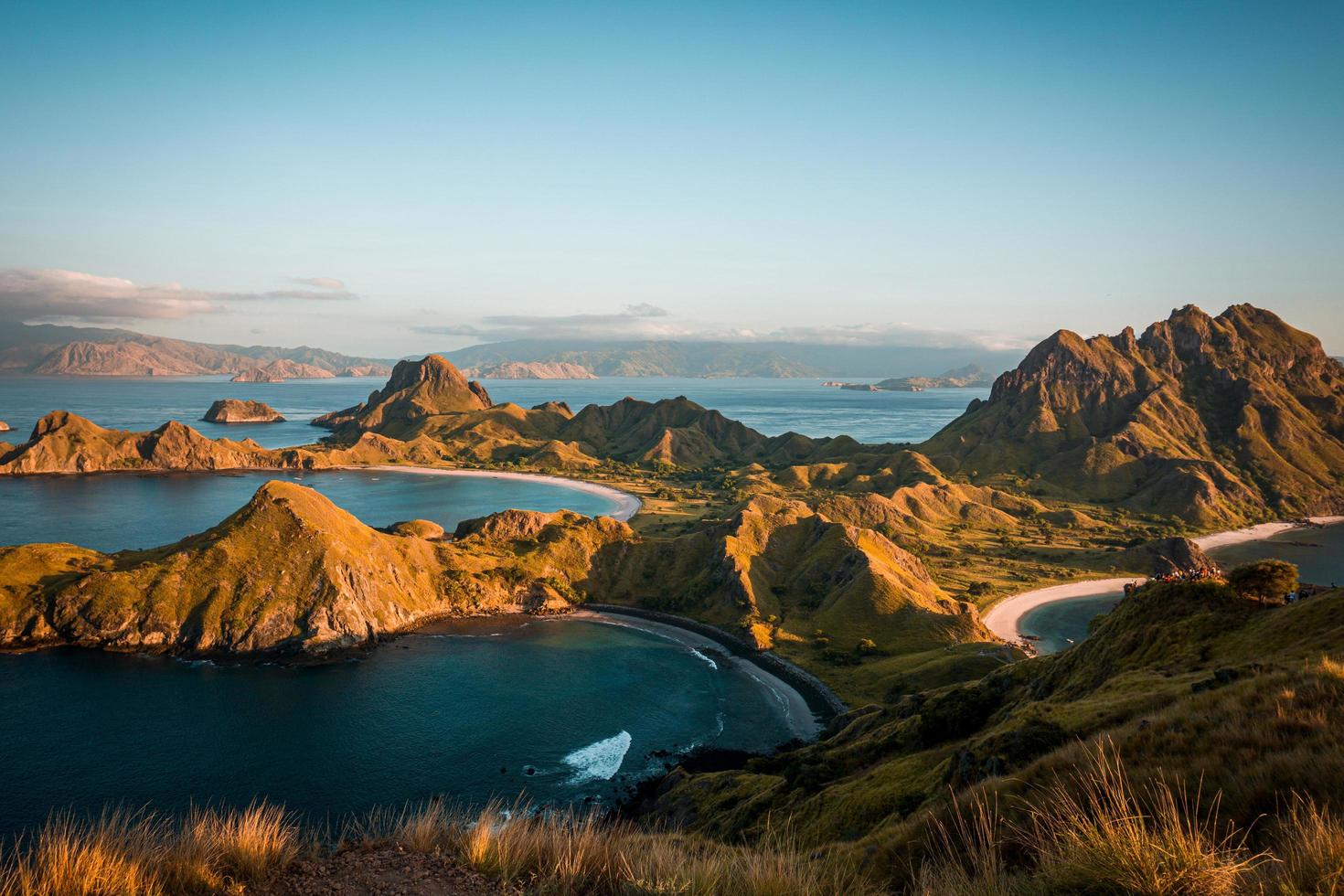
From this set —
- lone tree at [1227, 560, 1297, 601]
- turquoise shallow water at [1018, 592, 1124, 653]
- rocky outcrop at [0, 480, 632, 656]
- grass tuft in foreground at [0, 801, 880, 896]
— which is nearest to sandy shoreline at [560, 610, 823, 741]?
rocky outcrop at [0, 480, 632, 656]

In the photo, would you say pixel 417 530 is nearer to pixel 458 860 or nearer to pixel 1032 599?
pixel 1032 599

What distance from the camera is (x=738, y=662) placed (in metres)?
104

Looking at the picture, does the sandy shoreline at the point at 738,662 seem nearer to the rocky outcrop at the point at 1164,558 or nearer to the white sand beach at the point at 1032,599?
the white sand beach at the point at 1032,599

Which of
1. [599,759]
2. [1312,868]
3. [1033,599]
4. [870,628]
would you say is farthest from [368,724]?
[1033,599]

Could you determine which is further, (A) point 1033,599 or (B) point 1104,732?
(A) point 1033,599

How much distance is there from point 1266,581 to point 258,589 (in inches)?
4644

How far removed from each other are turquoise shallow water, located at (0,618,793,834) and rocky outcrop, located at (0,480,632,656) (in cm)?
536

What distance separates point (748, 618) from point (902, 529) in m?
86.5

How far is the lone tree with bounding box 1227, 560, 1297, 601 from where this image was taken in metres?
40.1

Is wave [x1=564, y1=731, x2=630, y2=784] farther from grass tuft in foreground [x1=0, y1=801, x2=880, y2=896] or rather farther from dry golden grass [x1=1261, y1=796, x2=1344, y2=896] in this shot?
dry golden grass [x1=1261, y1=796, x2=1344, y2=896]

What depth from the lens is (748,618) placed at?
374 ft

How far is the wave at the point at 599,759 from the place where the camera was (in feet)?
233

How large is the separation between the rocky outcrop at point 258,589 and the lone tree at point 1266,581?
103 metres

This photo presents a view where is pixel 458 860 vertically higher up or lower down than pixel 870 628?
higher up
